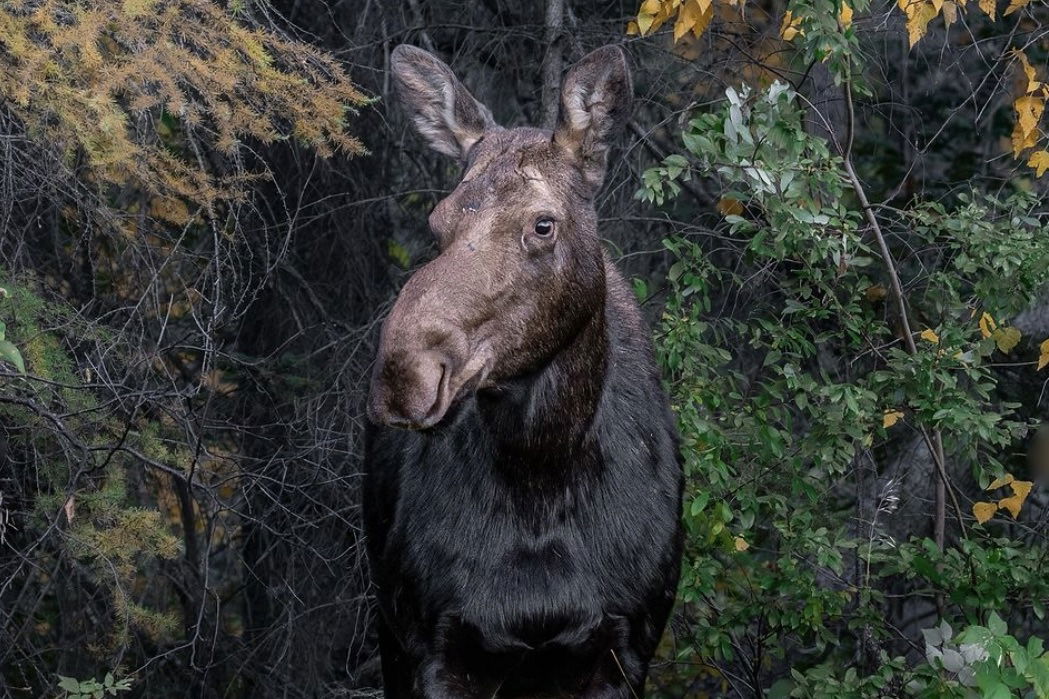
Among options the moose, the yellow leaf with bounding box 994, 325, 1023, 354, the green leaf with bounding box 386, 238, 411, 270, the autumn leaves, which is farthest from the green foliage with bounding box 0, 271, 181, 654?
the yellow leaf with bounding box 994, 325, 1023, 354

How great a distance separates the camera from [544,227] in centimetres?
443

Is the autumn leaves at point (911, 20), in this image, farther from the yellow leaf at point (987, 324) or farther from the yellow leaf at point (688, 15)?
the yellow leaf at point (987, 324)

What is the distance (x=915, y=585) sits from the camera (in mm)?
7180

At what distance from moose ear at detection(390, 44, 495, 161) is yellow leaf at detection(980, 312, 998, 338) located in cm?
231

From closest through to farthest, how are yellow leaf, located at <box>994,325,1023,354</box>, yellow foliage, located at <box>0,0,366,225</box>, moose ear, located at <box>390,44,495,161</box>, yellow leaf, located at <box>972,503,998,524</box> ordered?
moose ear, located at <box>390,44,495,161</box>
yellow foliage, located at <box>0,0,366,225</box>
yellow leaf, located at <box>972,503,998,524</box>
yellow leaf, located at <box>994,325,1023,354</box>

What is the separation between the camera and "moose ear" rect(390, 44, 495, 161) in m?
5.12

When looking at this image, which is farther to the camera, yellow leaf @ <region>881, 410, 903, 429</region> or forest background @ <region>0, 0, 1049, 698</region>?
yellow leaf @ <region>881, 410, 903, 429</region>

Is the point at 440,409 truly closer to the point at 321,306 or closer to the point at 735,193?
the point at 735,193

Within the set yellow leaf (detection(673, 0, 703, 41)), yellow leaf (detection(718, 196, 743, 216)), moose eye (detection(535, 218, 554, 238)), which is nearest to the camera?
moose eye (detection(535, 218, 554, 238))

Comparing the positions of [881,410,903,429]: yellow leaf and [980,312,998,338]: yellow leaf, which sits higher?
[980,312,998,338]: yellow leaf

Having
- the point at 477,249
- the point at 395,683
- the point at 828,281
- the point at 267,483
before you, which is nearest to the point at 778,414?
the point at 828,281

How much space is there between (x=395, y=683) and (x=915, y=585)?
2883 millimetres

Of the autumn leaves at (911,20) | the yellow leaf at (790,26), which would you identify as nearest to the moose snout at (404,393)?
the autumn leaves at (911,20)

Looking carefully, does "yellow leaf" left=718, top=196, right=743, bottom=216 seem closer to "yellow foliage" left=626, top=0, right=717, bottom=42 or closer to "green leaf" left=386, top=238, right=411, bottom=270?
"yellow foliage" left=626, top=0, right=717, bottom=42
